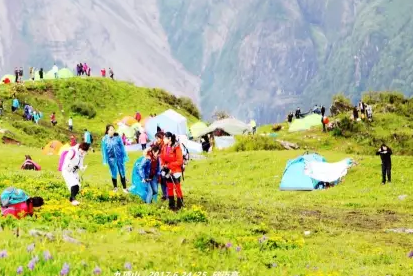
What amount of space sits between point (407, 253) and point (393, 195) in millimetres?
15765

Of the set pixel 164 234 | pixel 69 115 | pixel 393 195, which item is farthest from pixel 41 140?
pixel 164 234

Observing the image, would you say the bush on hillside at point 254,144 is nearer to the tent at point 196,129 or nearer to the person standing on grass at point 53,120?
the tent at point 196,129

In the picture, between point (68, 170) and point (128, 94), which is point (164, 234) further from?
point (128, 94)

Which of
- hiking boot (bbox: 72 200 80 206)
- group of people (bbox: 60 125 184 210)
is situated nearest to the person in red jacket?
group of people (bbox: 60 125 184 210)

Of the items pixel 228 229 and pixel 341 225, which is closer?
pixel 228 229

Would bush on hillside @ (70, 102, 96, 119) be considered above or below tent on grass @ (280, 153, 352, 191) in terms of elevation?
above

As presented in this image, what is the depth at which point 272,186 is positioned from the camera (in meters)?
40.4

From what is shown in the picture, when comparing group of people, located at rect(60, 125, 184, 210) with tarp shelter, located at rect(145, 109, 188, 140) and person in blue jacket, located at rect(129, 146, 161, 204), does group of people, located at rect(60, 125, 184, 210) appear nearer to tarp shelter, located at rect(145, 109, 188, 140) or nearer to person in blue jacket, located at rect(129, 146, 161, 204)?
person in blue jacket, located at rect(129, 146, 161, 204)

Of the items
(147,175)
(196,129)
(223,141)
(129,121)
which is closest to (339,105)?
(196,129)

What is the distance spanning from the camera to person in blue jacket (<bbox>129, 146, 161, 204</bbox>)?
22.6 m

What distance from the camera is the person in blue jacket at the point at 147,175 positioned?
22.6m

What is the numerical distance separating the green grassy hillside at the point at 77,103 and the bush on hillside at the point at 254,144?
71.8 ft

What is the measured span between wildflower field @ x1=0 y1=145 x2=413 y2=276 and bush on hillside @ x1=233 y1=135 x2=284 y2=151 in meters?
27.1

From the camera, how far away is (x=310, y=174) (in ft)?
130
